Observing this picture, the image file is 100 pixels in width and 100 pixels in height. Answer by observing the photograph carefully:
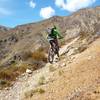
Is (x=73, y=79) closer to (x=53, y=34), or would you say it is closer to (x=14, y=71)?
(x=53, y=34)

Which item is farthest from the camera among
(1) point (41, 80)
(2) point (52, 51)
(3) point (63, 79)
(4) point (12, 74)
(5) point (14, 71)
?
(5) point (14, 71)

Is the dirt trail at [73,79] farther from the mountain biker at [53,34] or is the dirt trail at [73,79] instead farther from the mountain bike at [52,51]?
the mountain bike at [52,51]

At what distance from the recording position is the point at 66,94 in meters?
14.9

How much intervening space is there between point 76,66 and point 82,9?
123102mm

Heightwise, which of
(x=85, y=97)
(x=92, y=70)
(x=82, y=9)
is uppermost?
(x=82, y=9)

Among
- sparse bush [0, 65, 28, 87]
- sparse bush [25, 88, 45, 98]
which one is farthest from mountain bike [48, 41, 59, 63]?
sparse bush [25, 88, 45, 98]

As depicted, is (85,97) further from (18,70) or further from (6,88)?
(18,70)

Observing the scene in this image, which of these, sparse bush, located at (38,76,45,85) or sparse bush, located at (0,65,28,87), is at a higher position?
sparse bush, located at (0,65,28,87)

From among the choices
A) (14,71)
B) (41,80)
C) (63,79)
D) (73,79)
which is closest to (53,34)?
(41,80)

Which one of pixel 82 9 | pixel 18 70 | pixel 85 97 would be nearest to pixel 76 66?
pixel 85 97

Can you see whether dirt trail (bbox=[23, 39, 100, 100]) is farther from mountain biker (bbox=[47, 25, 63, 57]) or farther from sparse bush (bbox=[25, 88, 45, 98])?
mountain biker (bbox=[47, 25, 63, 57])

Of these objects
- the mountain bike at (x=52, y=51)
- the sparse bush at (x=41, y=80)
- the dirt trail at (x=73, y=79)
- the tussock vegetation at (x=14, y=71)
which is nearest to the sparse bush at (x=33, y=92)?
the dirt trail at (x=73, y=79)

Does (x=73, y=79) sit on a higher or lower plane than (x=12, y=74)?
lower

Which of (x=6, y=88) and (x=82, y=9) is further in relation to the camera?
(x=82, y=9)
